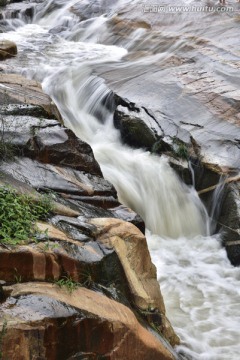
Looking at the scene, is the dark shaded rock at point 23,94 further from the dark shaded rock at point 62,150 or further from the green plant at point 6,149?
the green plant at point 6,149

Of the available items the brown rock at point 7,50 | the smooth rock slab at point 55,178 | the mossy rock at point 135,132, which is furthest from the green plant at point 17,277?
the brown rock at point 7,50

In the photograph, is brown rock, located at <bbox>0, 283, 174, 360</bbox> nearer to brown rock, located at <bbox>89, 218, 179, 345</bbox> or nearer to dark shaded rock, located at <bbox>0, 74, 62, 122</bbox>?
brown rock, located at <bbox>89, 218, 179, 345</bbox>

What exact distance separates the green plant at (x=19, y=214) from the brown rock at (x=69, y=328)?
0.51m

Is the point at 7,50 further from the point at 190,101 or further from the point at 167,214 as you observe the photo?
the point at 167,214

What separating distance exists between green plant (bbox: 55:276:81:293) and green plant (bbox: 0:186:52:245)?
48 cm

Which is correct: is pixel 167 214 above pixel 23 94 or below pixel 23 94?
below

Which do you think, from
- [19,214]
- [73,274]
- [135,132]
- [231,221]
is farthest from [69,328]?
[135,132]

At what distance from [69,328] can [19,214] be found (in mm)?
1276

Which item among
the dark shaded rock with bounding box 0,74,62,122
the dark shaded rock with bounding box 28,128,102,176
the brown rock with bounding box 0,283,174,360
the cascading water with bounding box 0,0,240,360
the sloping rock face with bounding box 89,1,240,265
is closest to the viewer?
the brown rock with bounding box 0,283,174,360

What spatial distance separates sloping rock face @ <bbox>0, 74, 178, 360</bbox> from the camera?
3.60 meters

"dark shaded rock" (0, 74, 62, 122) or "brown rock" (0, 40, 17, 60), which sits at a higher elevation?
"dark shaded rock" (0, 74, 62, 122)

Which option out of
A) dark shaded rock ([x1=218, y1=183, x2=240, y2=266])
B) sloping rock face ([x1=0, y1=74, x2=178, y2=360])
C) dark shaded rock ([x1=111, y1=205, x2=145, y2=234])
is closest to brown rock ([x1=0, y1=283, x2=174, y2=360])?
sloping rock face ([x1=0, y1=74, x2=178, y2=360])

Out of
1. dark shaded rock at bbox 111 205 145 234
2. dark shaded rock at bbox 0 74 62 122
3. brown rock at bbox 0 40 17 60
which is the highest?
dark shaded rock at bbox 0 74 62 122

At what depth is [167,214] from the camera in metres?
7.86
